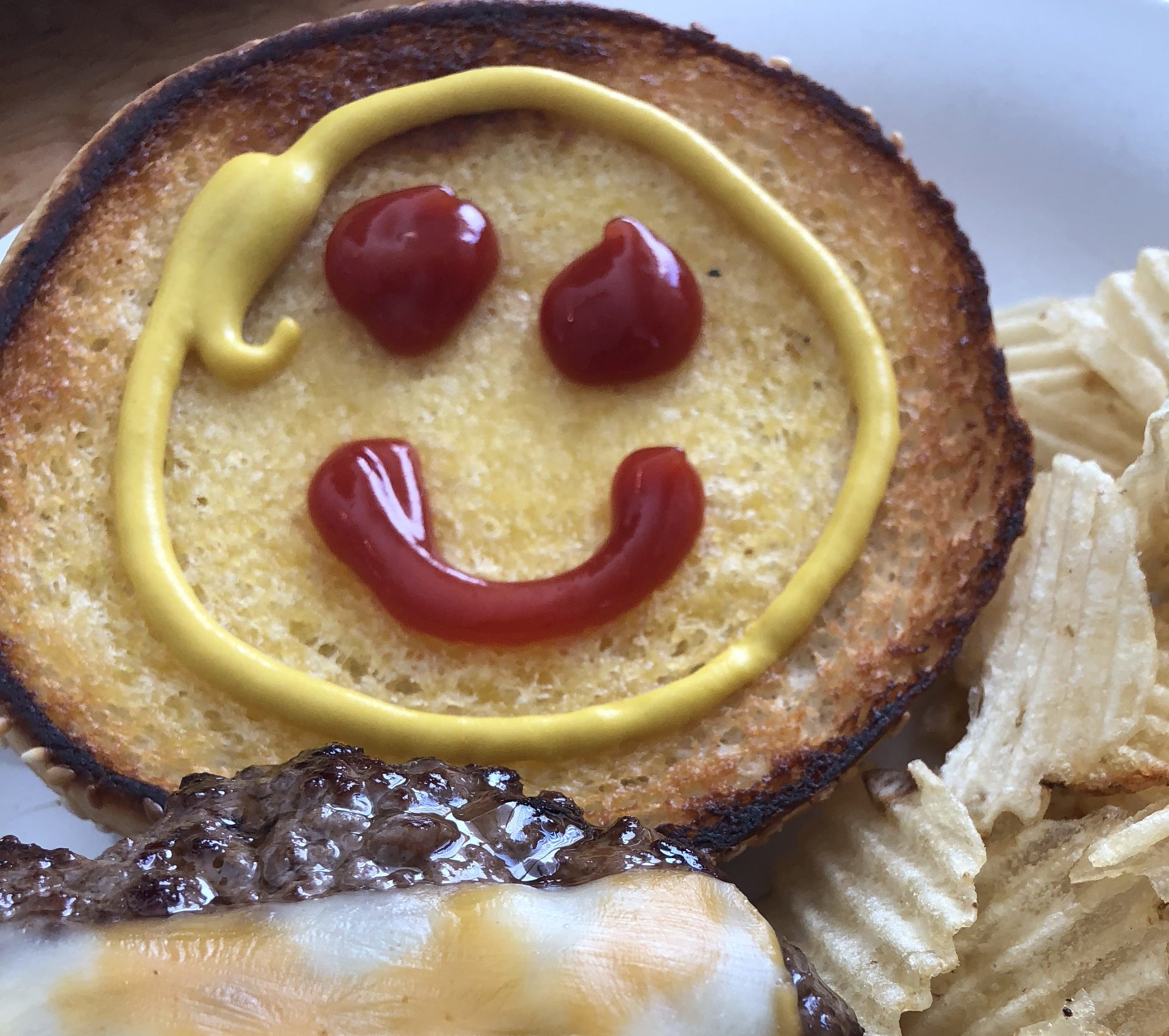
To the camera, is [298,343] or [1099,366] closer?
[298,343]

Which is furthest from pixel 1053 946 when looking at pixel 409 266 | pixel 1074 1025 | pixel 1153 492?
pixel 409 266

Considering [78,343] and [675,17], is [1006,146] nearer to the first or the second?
[675,17]

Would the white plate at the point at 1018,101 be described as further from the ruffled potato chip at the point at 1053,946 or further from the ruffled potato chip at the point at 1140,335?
the ruffled potato chip at the point at 1053,946

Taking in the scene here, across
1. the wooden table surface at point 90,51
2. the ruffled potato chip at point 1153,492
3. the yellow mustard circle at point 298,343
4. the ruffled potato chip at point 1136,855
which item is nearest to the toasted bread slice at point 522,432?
the yellow mustard circle at point 298,343

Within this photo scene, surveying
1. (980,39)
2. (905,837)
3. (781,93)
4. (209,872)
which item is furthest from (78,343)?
(980,39)

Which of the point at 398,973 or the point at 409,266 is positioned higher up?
the point at 409,266

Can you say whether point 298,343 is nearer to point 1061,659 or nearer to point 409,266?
point 409,266
